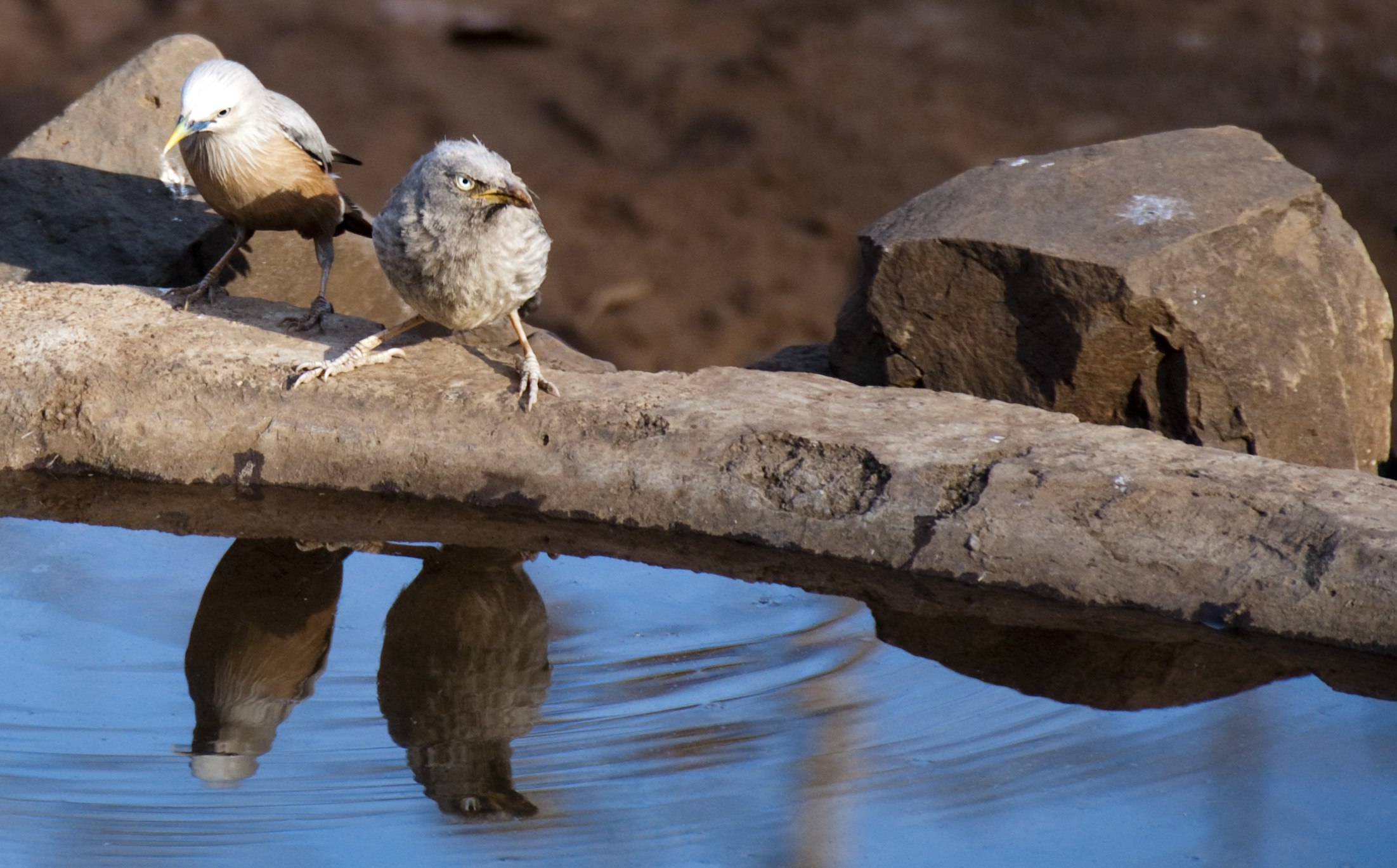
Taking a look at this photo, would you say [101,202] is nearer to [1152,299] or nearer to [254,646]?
[254,646]

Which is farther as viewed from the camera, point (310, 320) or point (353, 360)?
point (310, 320)

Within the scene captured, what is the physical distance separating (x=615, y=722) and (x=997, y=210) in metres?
2.40

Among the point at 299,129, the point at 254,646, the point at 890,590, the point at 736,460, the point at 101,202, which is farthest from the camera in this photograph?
the point at 101,202

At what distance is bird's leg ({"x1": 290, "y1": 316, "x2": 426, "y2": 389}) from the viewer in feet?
13.5

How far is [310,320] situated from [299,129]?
2.63 feet

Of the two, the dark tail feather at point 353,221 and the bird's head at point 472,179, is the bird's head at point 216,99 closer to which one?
the dark tail feather at point 353,221

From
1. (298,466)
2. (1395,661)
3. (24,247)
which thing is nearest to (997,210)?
(1395,661)

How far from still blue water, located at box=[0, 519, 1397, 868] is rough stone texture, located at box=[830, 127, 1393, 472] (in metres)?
1.47

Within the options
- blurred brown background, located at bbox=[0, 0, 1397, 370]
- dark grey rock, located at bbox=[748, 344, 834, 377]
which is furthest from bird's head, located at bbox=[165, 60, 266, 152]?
blurred brown background, located at bbox=[0, 0, 1397, 370]

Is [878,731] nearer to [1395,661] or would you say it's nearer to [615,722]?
[615,722]

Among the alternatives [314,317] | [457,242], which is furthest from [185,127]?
[457,242]

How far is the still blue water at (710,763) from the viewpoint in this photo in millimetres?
2518

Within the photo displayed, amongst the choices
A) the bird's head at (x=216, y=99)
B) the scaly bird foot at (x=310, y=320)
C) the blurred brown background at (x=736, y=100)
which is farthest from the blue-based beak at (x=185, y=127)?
the blurred brown background at (x=736, y=100)

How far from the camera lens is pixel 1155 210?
4480 millimetres
